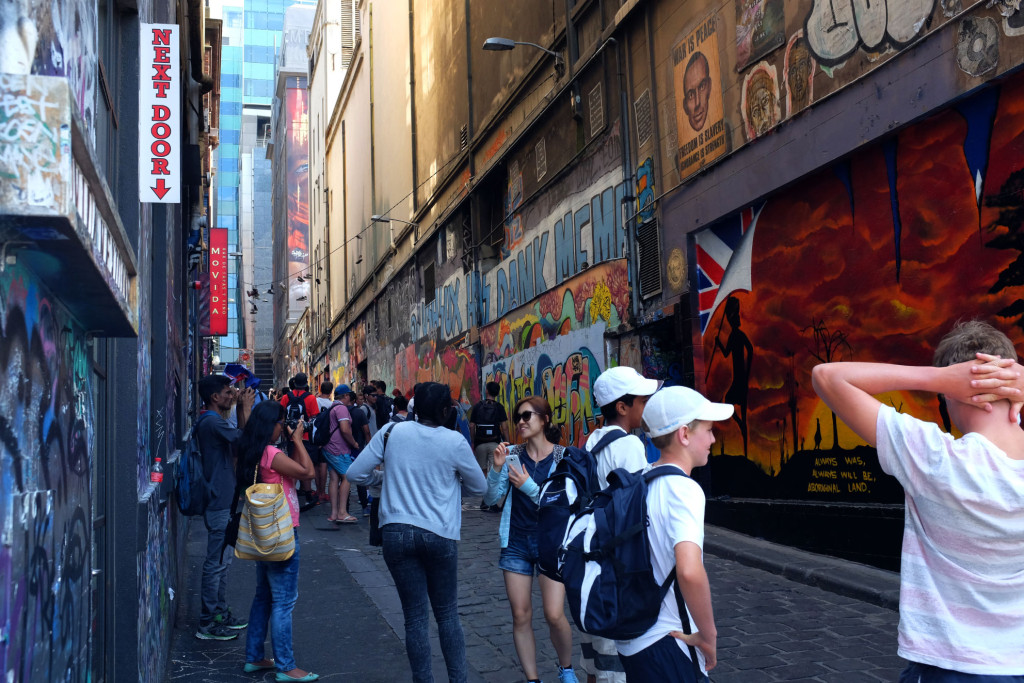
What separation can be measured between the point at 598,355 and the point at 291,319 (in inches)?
1976

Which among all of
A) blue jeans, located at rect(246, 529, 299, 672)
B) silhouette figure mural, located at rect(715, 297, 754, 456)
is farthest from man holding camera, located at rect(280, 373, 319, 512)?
blue jeans, located at rect(246, 529, 299, 672)

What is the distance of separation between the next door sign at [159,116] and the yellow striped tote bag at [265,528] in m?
1.79

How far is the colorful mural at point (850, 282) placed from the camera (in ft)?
22.3

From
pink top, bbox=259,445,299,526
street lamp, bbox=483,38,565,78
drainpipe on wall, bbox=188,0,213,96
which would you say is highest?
street lamp, bbox=483,38,565,78

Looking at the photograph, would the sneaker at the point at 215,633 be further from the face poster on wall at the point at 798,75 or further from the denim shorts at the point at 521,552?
the face poster on wall at the point at 798,75

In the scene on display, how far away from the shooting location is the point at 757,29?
30.6 ft

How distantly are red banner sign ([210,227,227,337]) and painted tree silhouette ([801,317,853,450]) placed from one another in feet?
69.2

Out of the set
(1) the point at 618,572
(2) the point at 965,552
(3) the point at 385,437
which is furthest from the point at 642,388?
(2) the point at 965,552

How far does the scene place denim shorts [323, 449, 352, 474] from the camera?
40.1 feet

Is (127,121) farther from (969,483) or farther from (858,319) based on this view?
(858,319)

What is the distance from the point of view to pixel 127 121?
4.70m

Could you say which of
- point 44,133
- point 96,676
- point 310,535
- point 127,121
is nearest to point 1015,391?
point 44,133

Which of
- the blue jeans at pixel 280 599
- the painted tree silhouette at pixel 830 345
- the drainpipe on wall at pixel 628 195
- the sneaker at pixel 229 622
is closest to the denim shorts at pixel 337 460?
the drainpipe on wall at pixel 628 195

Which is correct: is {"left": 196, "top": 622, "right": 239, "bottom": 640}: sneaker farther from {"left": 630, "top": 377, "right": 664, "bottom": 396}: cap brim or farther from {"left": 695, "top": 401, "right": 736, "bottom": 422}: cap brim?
{"left": 695, "top": 401, "right": 736, "bottom": 422}: cap brim
